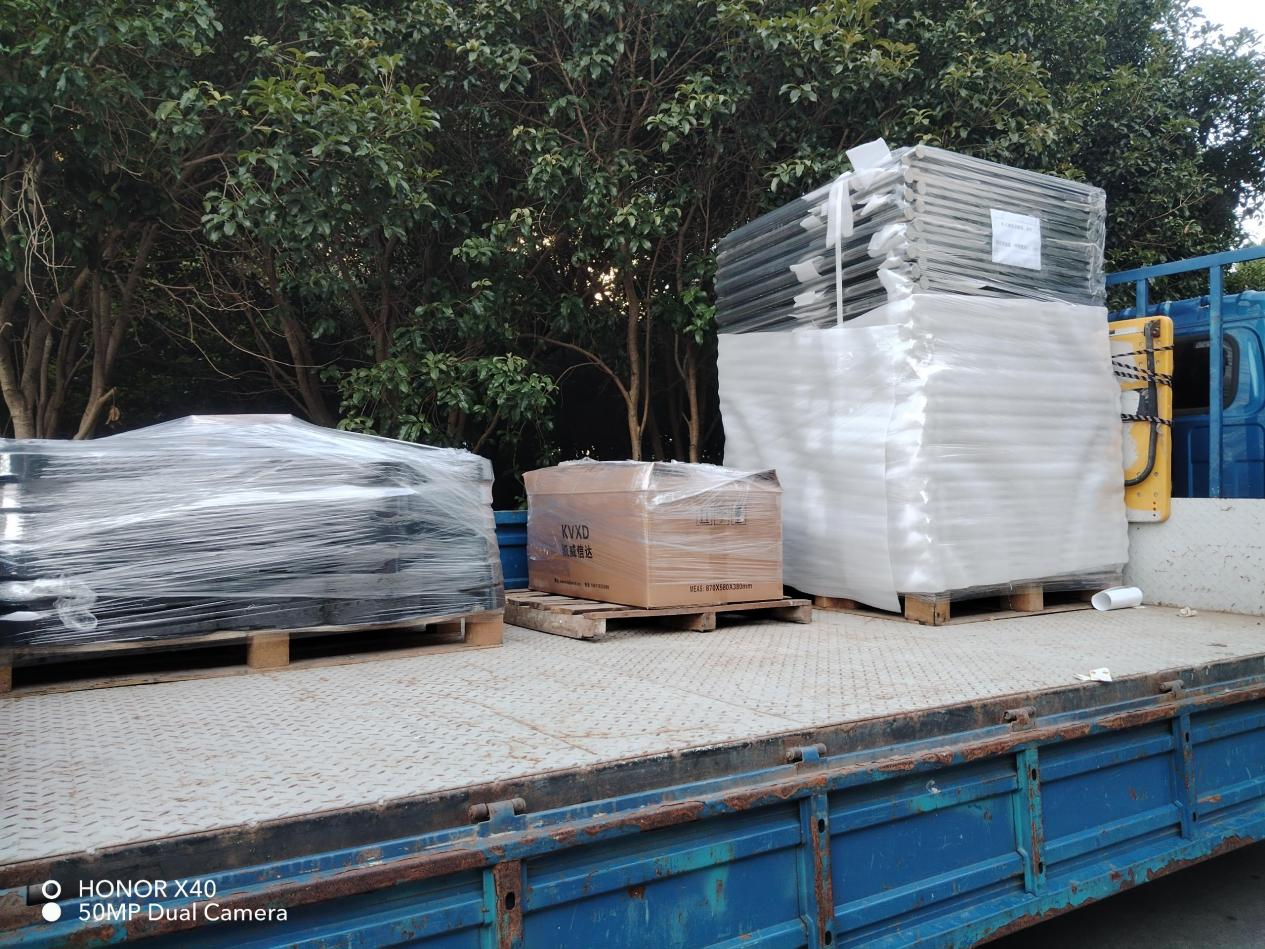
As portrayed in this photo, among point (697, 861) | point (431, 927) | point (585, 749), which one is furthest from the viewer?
point (585, 749)

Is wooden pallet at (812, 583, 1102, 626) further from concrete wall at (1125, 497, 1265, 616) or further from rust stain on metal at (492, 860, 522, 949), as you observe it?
rust stain on metal at (492, 860, 522, 949)

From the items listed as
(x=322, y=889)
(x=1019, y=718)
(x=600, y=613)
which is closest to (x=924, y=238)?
(x=600, y=613)

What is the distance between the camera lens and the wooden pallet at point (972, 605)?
4.03 metres

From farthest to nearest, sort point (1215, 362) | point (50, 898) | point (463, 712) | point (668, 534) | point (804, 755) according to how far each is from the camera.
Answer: point (1215, 362), point (668, 534), point (463, 712), point (804, 755), point (50, 898)

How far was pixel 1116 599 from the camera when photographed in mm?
4402

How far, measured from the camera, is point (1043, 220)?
179 inches

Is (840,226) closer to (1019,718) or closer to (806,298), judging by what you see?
(806,298)

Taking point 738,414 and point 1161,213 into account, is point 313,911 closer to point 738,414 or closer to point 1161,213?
point 738,414

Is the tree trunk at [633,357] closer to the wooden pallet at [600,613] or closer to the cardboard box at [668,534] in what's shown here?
the cardboard box at [668,534]

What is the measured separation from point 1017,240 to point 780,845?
142 inches

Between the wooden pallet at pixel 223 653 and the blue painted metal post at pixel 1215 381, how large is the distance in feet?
11.9

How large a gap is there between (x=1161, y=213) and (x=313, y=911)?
902 cm

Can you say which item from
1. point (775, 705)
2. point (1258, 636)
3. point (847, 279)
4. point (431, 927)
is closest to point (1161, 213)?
point (847, 279)

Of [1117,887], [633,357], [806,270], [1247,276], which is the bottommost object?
[1117,887]
